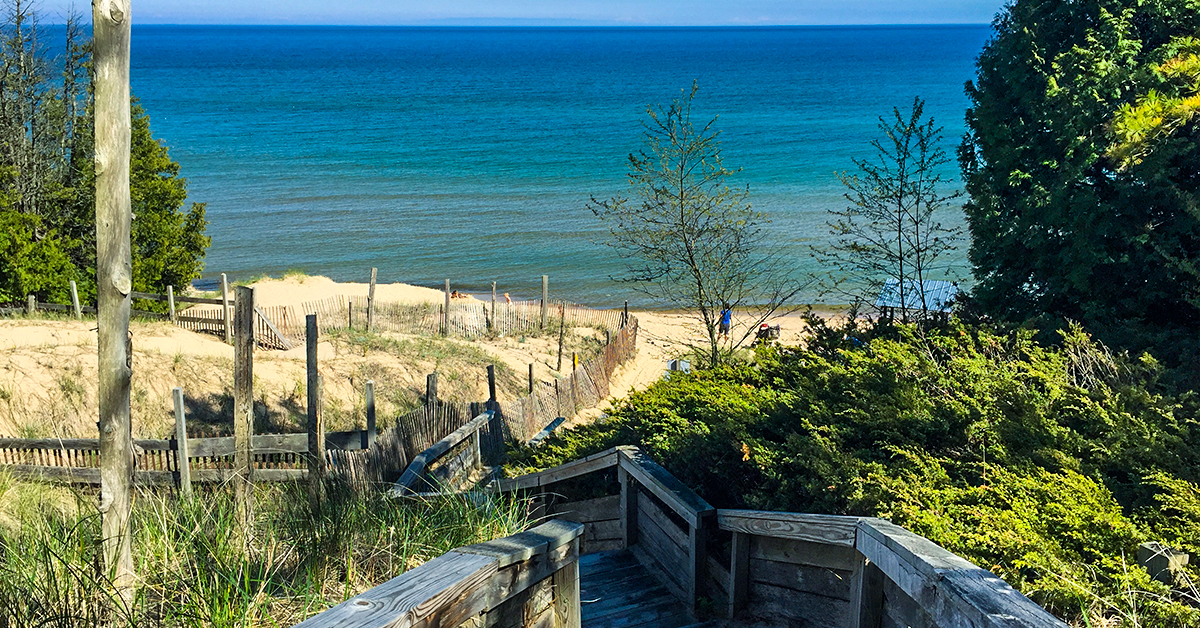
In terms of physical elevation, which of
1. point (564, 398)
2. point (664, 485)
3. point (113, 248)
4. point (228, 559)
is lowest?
point (564, 398)

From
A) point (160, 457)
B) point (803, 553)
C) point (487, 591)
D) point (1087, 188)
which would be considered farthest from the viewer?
point (160, 457)

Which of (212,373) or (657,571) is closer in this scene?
(657,571)

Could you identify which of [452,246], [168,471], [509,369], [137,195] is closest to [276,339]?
[509,369]

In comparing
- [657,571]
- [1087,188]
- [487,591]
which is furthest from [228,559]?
[1087,188]

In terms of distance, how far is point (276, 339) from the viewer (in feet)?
66.1

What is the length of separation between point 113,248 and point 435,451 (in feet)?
25.2

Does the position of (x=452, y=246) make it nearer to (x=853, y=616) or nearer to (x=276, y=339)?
(x=276, y=339)

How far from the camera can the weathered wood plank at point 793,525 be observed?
4023mm

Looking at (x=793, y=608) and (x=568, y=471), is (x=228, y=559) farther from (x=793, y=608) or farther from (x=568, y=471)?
(x=568, y=471)

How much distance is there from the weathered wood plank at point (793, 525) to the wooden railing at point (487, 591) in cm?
123

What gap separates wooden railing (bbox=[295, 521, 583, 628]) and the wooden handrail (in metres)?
5.52

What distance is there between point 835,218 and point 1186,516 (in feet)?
138

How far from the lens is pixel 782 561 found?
488 centimetres

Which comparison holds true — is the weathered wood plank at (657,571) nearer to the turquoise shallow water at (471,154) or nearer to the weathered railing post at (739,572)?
the weathered railing post at (739,572)
